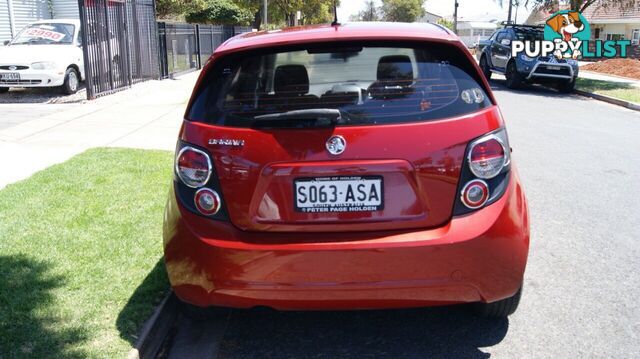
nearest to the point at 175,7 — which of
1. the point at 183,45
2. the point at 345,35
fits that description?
the point at 183,45

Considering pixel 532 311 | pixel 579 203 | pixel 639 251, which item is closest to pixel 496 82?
pixel 579 203

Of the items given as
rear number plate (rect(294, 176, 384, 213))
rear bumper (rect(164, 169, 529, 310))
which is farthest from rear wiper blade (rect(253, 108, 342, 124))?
rear bumper (rect(164, 169, 529, 310))

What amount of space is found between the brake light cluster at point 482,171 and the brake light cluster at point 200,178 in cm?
121

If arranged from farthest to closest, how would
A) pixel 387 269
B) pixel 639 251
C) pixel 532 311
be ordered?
pixel 639 251
pixel 532 311
pixel 387 269

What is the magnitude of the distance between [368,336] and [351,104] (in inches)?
56.3

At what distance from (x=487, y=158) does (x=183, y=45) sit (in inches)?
834

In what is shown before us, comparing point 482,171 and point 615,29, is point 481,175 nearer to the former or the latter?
point 482,171

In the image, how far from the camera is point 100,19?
14.7 m

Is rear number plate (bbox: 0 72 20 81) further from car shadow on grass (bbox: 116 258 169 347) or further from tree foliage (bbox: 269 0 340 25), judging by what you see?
tree foliage (bbox: 269 0 340 25)

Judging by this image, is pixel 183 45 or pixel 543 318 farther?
pixel 183 45

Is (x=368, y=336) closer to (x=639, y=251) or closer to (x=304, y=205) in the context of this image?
(x=304, y=205)

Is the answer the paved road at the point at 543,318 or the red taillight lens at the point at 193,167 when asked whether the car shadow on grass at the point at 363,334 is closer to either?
the paved road at the point at 543,318

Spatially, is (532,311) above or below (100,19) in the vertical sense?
below

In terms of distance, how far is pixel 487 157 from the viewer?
3.03 m
